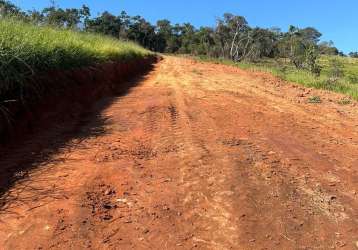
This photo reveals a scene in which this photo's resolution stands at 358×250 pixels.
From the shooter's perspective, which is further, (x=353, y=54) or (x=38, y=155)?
(x=353, y=54)

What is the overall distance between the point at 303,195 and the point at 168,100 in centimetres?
469

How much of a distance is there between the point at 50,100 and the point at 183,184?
331 cm

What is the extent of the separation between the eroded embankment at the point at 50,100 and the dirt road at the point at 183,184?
28 centimetres

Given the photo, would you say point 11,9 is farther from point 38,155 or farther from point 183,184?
point 183,184

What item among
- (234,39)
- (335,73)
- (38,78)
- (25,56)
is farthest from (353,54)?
(25,56)

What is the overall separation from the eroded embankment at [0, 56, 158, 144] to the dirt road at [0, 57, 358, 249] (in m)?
0.28

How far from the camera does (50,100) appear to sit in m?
6.97

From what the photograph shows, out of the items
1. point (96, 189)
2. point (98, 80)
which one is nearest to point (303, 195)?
point (96, 189)

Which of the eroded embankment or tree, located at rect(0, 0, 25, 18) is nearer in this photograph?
the eroded embankment

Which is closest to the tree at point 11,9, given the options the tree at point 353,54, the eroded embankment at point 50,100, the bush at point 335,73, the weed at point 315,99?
the eroded embankment at point 50,100

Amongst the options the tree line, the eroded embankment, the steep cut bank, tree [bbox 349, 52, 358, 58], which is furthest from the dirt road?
tree [bbox 349, 52, 358, 58]

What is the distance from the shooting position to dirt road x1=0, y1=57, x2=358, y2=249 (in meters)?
3.52

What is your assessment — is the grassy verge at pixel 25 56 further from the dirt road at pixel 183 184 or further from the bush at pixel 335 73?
the bush at pixel 335 73

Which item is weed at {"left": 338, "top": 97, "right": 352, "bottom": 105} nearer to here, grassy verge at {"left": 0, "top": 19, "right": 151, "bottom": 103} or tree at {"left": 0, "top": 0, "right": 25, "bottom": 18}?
grassy verge at {"left": 0, "top": 19, "right": 151, "bottom": 103}
